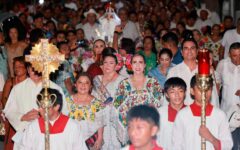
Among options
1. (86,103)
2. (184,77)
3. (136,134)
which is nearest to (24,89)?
(86,103)

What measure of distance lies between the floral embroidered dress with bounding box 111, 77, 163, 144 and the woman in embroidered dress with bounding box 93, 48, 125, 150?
1.32 feet

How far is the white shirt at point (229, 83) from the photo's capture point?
10898mm

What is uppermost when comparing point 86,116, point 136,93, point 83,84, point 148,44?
point 148,44

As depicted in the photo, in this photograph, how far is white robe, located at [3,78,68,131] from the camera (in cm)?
895

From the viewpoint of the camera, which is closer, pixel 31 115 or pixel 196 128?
pixel 196 128

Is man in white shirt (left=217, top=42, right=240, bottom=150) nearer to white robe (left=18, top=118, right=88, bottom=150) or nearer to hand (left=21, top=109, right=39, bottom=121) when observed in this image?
hand (left=21, top=109, right=39, bottom=121)

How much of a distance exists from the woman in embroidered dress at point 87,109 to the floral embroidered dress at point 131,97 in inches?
10.6

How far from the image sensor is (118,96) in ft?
30.7

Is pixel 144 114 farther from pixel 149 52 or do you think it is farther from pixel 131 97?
pixel 149 52

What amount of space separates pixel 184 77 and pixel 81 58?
3334 millimetres

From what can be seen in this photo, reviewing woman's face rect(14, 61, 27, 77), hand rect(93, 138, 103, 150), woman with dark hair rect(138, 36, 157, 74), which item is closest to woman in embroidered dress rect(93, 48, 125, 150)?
hand rect(93, 138, 103, 150)

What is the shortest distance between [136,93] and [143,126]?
11.0 feet

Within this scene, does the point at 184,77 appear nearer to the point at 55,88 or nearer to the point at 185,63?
the point at 185,63

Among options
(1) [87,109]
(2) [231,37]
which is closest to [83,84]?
(1) [87,109]
